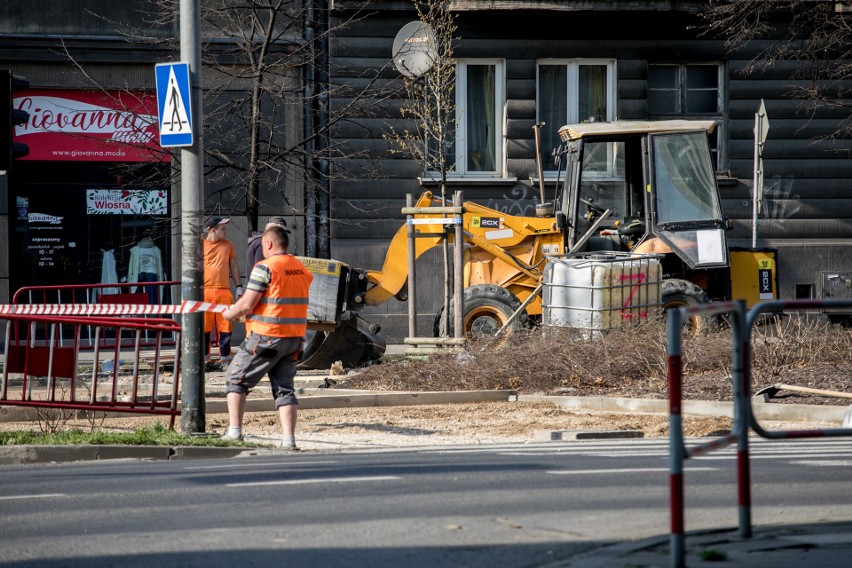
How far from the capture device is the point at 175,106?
10594 mm

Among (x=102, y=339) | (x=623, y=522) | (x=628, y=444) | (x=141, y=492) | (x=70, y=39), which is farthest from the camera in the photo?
(x=70, y=39)

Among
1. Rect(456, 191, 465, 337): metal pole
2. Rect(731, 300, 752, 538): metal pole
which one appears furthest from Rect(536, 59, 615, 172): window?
Rect(731, 300, 752, 538): metal pole

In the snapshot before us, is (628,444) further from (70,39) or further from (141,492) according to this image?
(70,39)

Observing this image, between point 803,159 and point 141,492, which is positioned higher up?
point 803,159

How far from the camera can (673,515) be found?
200 inches

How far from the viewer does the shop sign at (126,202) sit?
21031mm

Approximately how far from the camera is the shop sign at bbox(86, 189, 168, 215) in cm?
2103

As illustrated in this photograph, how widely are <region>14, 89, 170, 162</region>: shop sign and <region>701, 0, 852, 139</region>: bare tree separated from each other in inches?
374

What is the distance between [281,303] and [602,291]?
608cm

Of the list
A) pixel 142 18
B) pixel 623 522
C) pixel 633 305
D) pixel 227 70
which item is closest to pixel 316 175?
pixel 227 70

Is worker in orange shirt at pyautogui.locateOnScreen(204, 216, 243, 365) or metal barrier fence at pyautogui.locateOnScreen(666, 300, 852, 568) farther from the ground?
worker in orange shirt at pyautogui.locateOnScreen(204, 216, 243, 365)

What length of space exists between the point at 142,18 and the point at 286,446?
1248cm

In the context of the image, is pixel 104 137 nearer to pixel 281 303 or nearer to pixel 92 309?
pixel 92 309

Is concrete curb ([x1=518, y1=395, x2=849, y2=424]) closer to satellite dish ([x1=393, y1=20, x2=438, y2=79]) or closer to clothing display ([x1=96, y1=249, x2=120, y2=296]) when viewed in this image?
satellite dish ([x1=393, y1=20, x2=438, y2=79])
